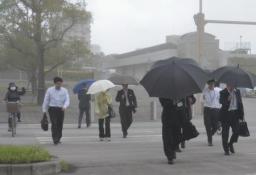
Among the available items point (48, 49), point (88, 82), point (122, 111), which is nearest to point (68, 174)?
point (122, 111)

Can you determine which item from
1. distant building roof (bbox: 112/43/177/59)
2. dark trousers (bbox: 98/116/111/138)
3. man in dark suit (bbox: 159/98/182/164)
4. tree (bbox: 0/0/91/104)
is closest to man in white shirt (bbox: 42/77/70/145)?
dark trousers (bbox: 98/116/111/138)

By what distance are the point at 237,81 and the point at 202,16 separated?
19.5 metres

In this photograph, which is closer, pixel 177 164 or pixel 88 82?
pixel 177 164

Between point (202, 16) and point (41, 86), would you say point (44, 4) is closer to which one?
point (41, 86)

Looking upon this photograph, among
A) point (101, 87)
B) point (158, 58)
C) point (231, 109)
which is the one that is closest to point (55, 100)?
point (101, 87)

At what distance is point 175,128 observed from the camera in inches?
459

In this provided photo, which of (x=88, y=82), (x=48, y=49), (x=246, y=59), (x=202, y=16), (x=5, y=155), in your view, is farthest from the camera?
(x=246, y=59)

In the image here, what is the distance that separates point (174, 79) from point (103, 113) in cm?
544

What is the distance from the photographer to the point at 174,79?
11266mm

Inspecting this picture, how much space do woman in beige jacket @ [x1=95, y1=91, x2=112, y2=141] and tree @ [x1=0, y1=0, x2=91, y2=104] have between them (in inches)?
723

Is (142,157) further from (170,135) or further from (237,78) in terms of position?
(237,78)

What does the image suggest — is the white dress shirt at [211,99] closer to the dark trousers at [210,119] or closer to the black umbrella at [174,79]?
the dark trousers at [210,119]

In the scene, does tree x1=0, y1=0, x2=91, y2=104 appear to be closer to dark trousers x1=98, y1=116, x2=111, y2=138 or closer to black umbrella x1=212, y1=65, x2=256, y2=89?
dark trousers x1=98, y1=116, x2=111, y2=138

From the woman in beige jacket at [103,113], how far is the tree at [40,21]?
18.4 m
